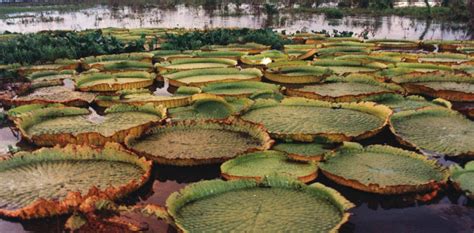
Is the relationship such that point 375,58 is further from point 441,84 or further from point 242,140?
point 242,140

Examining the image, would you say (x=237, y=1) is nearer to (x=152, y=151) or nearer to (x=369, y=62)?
(x=369, y=62)

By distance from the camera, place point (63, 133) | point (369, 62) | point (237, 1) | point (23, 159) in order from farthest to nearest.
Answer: point (237, 1)
point (369, 62)
point (63, 133)
point (23, 159)

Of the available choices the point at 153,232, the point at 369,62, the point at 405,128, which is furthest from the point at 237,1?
the point at 153,232

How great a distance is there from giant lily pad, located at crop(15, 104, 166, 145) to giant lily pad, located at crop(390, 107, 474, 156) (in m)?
2.32

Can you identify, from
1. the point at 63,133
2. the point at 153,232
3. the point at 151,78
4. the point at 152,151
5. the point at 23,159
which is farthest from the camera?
the point at 151,78

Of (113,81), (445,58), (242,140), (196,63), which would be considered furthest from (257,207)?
(445,58)

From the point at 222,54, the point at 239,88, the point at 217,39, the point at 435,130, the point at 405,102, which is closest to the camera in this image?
the point at 435,130

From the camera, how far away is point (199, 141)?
3877 mm

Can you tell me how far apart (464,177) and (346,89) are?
2520 millimetres

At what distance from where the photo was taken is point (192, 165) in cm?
360

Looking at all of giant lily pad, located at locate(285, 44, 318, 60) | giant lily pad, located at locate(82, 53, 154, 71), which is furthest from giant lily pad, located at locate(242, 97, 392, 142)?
giant lily pad, located at locate(285, 44, 318, 60)

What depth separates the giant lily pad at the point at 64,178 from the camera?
2.82m

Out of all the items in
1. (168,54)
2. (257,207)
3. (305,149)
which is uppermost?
(168,54)

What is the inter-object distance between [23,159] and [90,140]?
0.58 meters
